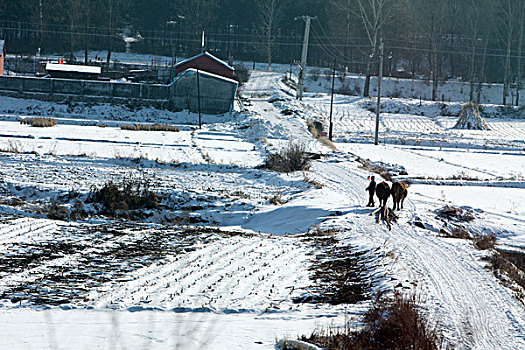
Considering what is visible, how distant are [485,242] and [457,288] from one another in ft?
17.2


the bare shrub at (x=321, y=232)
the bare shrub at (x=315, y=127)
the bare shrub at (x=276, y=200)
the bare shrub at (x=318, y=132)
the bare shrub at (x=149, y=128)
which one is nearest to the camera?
the bare shrub at (x=321, y=232)

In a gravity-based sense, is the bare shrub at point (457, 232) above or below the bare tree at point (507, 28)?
below

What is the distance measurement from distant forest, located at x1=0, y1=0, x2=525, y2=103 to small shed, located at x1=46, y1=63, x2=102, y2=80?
21.0 meters

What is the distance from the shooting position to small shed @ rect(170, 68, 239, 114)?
50.2 metres

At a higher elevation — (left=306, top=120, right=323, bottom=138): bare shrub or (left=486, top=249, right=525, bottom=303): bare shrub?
(left=306, top=120, right=323, bottom=138): bare shrub

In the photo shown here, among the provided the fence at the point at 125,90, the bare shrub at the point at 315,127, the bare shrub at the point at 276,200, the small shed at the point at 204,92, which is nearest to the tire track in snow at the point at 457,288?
the bare shrub at the point at 276,200

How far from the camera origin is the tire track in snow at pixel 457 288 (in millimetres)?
8195

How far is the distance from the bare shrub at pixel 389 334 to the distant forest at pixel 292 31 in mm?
68454

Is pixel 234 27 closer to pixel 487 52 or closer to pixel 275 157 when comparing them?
pixel 487 52

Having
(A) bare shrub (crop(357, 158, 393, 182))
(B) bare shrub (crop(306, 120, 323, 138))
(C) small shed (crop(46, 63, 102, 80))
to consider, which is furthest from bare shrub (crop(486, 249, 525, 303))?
(C) small shed (crop(46, 63, 102, 80))

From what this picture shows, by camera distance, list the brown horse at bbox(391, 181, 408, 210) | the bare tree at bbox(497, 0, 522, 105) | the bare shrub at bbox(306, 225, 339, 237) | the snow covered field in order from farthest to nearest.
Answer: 1. the bare tree at bbox(497, 0, 522, 105)
2. the brown horse at bbox(391, 181, 408, 210)
3. the bare shrub at bbox(306, 225, 339, 237)
4. the snow covered field

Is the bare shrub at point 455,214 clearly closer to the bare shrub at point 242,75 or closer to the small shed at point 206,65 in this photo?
the small shed at point 206,65

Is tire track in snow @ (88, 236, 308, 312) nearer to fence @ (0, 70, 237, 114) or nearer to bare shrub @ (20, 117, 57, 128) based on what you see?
bare shrub @ (20, 117, 57, 128)

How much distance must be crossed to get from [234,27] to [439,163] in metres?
59.5
